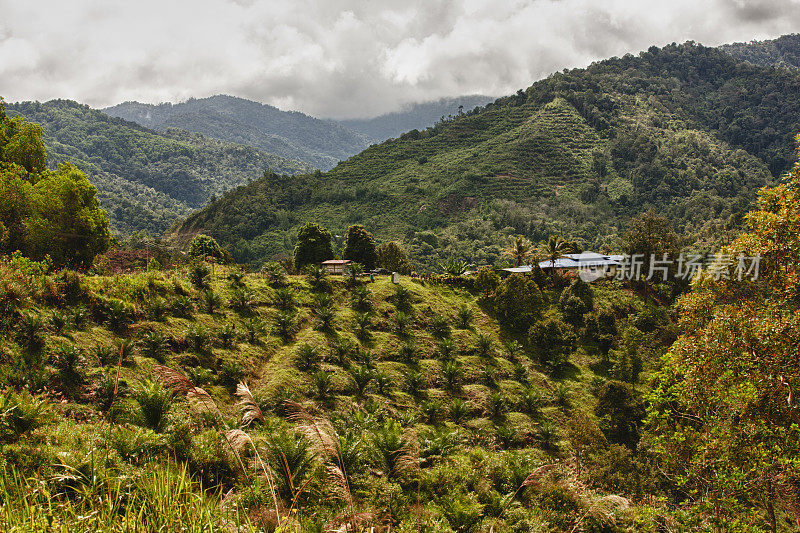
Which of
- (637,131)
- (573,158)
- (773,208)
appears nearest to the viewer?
(773,208)

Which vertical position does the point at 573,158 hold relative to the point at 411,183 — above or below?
above

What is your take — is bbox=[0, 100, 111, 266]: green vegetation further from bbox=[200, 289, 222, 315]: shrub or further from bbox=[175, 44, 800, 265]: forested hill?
bbox=[175, 44, 800, 265]: forested hill

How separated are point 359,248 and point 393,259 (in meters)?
8.14

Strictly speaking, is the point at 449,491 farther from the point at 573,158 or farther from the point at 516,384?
the point at 573,158

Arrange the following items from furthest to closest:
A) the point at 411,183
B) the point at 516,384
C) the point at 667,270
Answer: the point at 411,183 → the point at 667,270 → the point at 516,384

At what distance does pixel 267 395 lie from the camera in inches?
717

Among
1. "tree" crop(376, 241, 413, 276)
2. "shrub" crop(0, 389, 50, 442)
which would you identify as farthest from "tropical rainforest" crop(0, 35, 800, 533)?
"tree" crop(376, 241, 413, 276)

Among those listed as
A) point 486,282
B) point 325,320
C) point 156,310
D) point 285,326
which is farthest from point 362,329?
point 486,282

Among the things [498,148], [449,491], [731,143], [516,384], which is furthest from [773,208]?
[731,143]

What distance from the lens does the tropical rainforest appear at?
5918 millimetres

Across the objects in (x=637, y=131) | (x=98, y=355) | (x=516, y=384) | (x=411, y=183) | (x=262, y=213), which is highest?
(x=637, y=131)

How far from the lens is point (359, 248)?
38.1 m

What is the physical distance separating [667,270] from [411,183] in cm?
7878

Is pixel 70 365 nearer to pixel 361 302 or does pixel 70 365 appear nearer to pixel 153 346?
pixel 153 346
